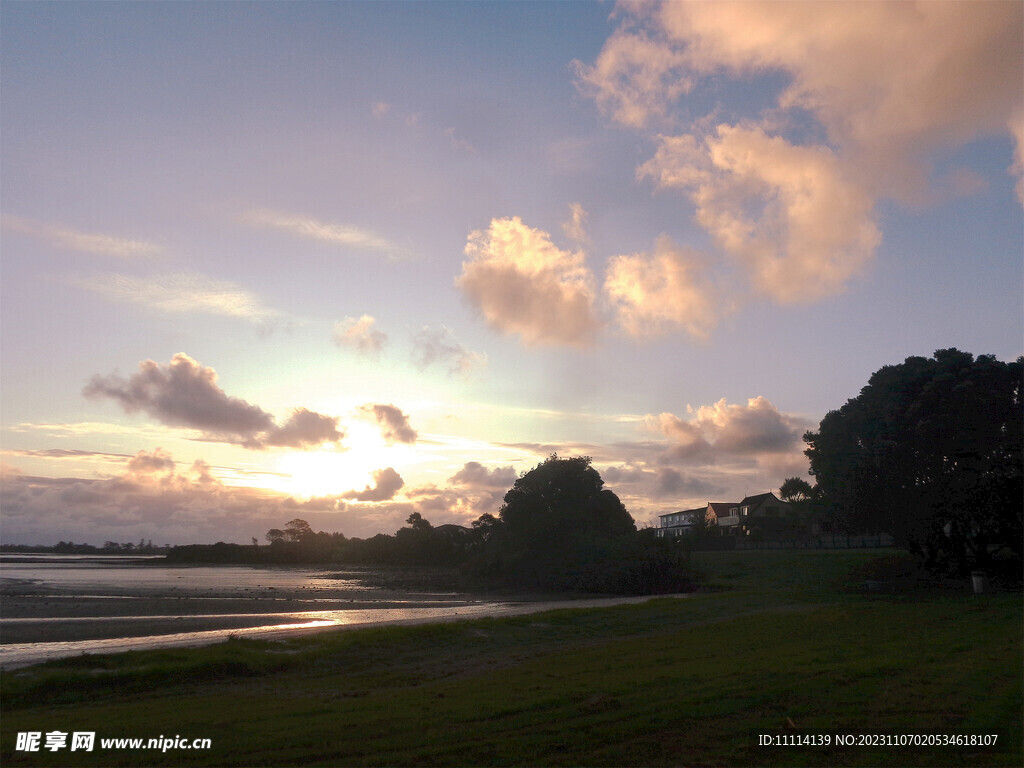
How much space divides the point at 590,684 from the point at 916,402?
107ft

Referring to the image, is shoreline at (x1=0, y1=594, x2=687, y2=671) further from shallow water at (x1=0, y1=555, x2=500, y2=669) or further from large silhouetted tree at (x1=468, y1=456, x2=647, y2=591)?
large silhouetted tree at (x1=468, y1=456, x2=647, y2=591)

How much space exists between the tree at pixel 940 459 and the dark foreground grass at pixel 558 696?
1215cm

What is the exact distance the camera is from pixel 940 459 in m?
38.6

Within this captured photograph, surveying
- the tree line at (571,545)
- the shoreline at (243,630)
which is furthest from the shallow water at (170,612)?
the tree line at (571,545)

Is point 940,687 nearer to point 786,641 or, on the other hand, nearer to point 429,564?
point 786,641

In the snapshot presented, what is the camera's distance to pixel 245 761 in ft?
30.9

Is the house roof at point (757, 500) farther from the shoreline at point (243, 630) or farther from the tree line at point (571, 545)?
the shoreline at point (243, 630)

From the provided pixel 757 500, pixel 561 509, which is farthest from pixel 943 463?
pixel 757 500

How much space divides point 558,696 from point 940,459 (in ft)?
116

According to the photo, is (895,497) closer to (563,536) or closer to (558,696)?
(563,536)

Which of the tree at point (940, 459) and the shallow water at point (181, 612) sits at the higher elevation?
the tree at point (940, 459)

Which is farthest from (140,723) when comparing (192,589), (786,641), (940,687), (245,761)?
(192,589)

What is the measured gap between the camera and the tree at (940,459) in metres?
34.2

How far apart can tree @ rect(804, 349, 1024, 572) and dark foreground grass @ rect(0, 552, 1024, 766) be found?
12.2 m
